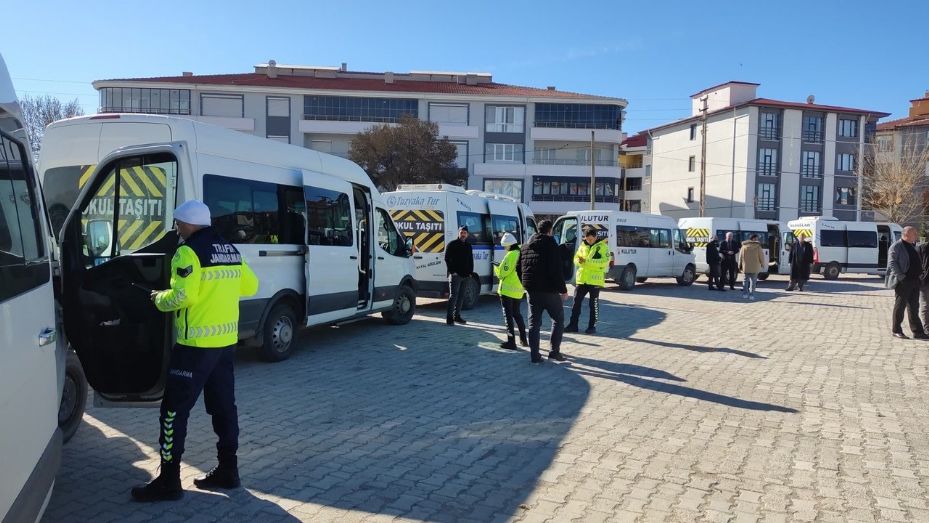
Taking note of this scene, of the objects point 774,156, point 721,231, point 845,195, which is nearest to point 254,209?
point 721,231

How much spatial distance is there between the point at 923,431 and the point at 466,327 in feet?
22.5

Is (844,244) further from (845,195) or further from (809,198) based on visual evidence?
(845,195)

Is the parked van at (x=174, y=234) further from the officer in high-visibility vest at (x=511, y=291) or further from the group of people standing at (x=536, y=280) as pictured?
the officer in high-visibility vest at (x=511, y=291)

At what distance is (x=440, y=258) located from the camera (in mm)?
13141

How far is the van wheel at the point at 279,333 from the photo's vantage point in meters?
7.71

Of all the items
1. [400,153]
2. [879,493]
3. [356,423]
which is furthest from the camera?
[400,153]

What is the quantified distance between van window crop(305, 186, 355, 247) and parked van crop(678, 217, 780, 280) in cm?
1874

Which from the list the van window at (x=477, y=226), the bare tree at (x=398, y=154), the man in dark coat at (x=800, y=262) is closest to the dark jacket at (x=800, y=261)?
the man in dark coat at (x=800, y=262)

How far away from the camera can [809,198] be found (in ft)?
181

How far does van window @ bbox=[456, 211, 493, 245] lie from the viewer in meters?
13.7

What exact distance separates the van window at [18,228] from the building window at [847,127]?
208 ft

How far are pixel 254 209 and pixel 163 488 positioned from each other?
13.4 ft

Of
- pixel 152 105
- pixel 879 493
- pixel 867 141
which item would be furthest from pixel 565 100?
pixel 879 493

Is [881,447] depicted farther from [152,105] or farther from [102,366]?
[152,105]
